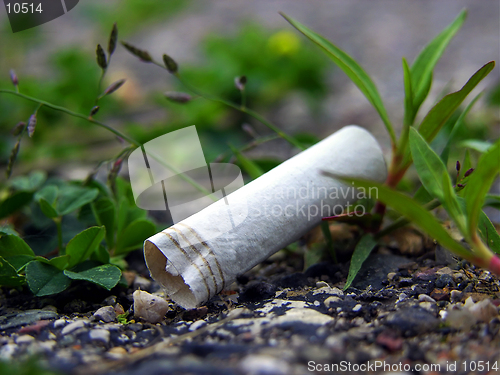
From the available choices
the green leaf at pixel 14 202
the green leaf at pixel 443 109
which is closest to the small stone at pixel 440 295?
the green leaf at pixel 443 109

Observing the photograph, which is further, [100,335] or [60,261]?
[60,261]

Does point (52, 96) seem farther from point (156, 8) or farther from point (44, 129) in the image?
point (156, 8)

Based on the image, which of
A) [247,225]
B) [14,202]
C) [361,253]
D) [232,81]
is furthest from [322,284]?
[232,81]

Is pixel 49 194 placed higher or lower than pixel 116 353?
higher

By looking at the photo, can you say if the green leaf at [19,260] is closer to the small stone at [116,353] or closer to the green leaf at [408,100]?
the small stone at [116,353]

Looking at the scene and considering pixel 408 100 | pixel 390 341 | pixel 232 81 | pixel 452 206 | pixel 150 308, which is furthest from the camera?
pixel 232 81

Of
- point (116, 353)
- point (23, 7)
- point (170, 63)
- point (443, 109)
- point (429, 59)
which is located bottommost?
point (116, 353)

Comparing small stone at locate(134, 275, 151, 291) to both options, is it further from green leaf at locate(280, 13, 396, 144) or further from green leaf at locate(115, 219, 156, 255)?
green leaf at locate(280, 13, 396, 144)

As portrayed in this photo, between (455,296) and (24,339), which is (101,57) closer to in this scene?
(24,339)
